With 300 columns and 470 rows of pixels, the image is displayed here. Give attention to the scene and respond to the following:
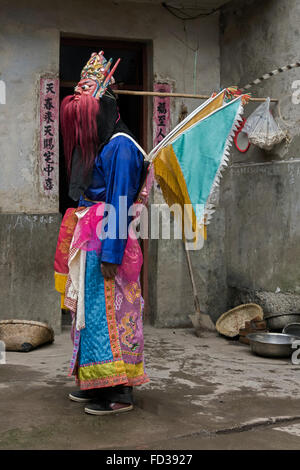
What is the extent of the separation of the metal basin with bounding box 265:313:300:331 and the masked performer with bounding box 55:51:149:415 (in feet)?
8.32

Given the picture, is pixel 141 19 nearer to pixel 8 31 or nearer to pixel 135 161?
pixel 8 31

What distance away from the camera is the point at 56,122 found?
21.1ft

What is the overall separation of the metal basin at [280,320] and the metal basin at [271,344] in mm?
410

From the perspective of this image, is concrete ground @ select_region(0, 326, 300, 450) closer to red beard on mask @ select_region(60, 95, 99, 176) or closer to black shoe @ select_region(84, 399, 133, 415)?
black shoe @ select_region(84, 399, 133, 415)

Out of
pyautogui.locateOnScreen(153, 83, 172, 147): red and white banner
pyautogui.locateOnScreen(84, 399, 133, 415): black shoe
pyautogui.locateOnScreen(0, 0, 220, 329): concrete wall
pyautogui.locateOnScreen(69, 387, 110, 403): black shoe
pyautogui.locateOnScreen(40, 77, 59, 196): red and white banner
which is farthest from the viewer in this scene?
pyautogui.locateOnScreen(153, 83, 172, 147): red and white banner

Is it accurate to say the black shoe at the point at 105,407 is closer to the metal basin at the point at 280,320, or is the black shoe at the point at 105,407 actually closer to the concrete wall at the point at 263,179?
the metal basin at the point at 280,320

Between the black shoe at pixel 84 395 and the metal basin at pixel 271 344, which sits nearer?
the black shoe at pixel 84 395

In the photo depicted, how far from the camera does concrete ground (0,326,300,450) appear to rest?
3.19m

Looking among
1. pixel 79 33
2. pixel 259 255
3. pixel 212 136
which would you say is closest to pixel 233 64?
pixel 79 33

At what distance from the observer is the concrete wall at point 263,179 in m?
5.91

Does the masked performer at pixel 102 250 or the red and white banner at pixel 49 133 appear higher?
the red and white banner at pixel 49 133

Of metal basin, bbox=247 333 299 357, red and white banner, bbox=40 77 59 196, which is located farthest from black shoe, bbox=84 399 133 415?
red and white banner, bbox=40 77 59 196

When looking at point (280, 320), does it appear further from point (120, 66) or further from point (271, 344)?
point (120, 66)

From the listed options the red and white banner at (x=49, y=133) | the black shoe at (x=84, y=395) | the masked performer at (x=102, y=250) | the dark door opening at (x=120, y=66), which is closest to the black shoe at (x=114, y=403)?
the masked performer at (x=102, y=250)
